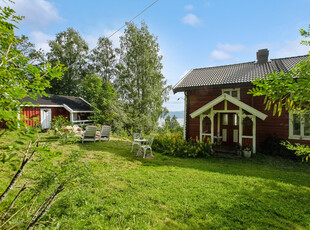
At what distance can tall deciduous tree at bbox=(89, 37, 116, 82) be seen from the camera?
84.6 ft

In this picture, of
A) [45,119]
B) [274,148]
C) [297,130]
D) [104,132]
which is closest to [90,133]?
[104,132]

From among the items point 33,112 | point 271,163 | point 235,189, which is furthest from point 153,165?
point 33,112

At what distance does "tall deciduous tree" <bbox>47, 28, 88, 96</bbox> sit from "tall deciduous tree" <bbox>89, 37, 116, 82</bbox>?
7.99 ft

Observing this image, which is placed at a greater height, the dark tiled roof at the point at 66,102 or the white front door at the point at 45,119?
the dark tiled roof at the point at 66,102

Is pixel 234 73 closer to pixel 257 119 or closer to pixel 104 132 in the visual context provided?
pixel 257 119

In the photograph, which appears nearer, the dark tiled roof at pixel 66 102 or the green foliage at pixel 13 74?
the green foliage at pixel 13 74

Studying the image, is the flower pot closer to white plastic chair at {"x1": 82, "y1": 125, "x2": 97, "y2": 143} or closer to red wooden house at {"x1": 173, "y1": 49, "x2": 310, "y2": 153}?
red wooden house at {"x1": 173, "y1": 49, "x2": 310, "y2": 153}

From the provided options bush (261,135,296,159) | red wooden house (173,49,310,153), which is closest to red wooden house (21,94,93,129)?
red wooden house (173,49,310,153)

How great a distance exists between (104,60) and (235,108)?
905 inches

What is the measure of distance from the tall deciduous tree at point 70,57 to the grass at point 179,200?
84.7ft

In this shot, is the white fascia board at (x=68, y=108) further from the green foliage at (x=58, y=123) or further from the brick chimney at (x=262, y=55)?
the brick chimney at (x=262, y=55)

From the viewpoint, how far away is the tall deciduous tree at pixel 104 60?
2578 centimetres

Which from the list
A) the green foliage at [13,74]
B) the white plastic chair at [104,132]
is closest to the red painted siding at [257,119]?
the white plastic chair at [104,132]

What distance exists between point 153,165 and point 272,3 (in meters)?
7.20
